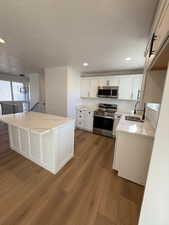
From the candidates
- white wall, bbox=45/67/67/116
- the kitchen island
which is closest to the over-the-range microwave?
white wall, bbox=45/67/67/116

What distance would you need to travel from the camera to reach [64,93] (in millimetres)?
3785

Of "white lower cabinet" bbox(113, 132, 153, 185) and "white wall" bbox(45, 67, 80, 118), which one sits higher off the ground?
"white wall" bbox(45, 67, 80, 118)

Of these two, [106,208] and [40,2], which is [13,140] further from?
[40,2]

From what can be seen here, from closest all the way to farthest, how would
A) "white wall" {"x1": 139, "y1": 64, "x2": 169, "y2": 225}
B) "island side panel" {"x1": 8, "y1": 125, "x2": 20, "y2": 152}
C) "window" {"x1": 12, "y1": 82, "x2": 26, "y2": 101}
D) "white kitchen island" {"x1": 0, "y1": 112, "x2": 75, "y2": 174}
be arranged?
"white wall" {"x1": 139, "y1": 64, "x2": 169, "y2": 225} < "white kitchen island" {"x1": 0, "y1": 112, "x2": 75, "y2": 174} < "island side panel" {"x1": 8, "y1": 125, "x2": 20, "y2": 152} < "window" {"x1": 12, "y1": 82, "x2": 26, "y2": 101}

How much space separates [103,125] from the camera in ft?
12.2

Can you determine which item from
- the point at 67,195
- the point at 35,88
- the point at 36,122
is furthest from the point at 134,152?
the point at 35,88

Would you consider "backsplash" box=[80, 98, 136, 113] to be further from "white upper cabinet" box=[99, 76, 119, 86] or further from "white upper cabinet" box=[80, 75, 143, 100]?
"white upper cabinet" box=[99, 76, 119, 86]

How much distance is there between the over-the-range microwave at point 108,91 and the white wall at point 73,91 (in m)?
0.97

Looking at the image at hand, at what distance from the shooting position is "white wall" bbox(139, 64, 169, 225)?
2.18 feet

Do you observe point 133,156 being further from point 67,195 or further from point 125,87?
point 125,87

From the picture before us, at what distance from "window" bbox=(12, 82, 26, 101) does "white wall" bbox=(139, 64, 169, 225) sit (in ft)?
25.4

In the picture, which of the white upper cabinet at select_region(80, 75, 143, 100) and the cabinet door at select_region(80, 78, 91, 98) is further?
the cabinet door at select_region(80, 78, 91, 98)

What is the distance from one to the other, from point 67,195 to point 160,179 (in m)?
1.35

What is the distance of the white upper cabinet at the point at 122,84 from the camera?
3435 mm
